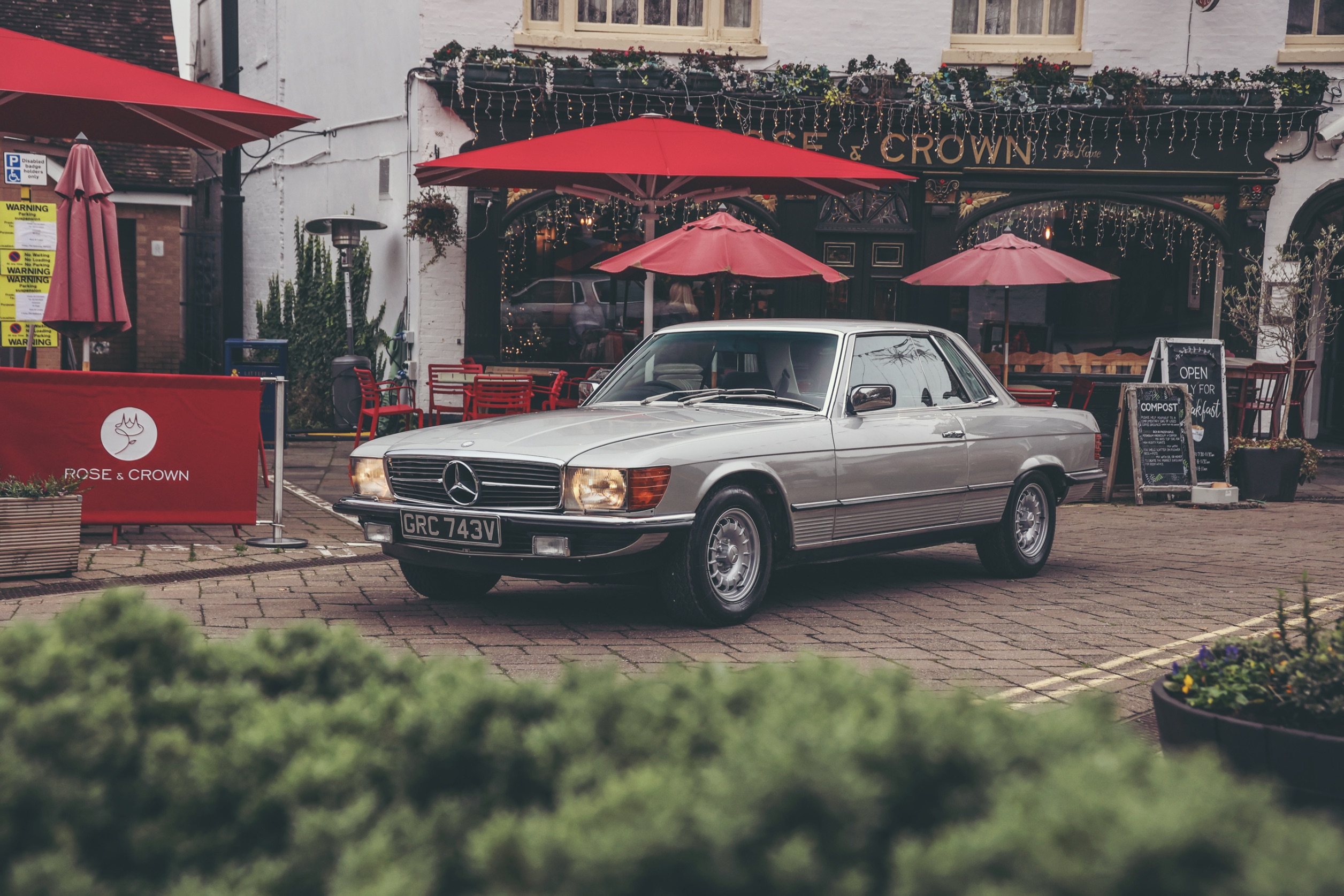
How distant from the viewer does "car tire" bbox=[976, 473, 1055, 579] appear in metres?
8.02

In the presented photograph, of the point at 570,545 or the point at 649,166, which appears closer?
the point at 570,545

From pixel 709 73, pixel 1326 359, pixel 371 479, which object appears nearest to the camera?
pixel 371 479

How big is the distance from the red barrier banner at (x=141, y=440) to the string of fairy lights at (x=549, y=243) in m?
6.78

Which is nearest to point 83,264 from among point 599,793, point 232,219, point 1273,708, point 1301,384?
point 1273,708

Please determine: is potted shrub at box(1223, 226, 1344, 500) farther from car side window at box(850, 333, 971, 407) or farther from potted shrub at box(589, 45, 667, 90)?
car side window at box(850, 333, 971, 407)

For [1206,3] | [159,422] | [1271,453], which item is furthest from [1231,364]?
[159,422]

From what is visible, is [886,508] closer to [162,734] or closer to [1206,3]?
[162,734]

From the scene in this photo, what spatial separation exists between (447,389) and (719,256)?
423 centimetres

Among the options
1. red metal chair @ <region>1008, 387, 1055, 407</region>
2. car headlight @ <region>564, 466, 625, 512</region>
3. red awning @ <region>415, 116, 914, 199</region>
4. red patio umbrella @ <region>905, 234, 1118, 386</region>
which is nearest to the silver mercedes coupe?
car headlight @ <region>564, 466, 625, 512</region>

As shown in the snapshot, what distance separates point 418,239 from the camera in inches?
594

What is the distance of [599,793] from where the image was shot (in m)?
1.78

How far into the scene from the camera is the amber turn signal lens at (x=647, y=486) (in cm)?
587

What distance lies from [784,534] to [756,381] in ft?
3.28

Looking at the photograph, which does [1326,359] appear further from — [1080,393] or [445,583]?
[445,583]
